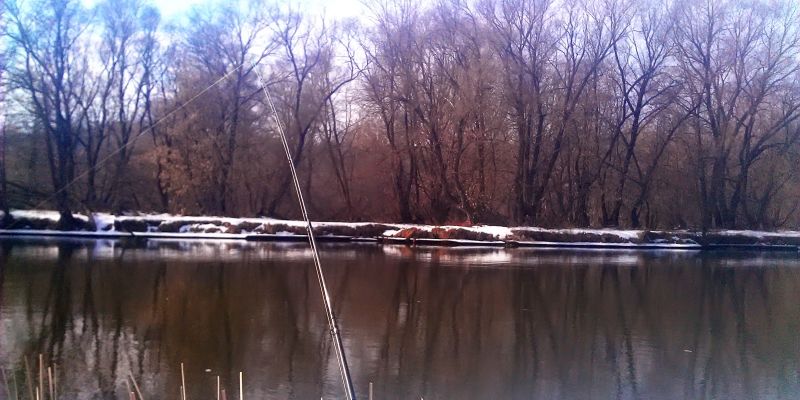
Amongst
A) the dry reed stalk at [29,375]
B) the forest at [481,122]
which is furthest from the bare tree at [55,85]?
the dry reed stalk at [29,375]

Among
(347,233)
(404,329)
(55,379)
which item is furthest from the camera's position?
(347,233)

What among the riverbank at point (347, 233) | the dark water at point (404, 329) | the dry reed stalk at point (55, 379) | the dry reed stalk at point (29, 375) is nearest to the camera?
the dry reed stalk at point (55, 379)

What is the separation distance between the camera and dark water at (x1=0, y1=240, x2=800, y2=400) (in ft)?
27.4

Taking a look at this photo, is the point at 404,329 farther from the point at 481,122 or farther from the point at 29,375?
the point at 481,122

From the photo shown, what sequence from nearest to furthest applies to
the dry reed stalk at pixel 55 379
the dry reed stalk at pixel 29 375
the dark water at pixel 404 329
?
the dry reed stalk at pixel 55 379, the dry reed stalk at pixel 29 375, the dark water at pixel 404 329

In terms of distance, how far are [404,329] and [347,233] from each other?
75.2 ft

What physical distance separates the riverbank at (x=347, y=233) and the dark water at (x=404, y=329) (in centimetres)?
1108

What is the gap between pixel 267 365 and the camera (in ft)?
29.2

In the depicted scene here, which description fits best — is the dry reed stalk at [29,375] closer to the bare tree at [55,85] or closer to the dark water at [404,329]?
the dark water at [404,329]

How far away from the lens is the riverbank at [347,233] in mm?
33094

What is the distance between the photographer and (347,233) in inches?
1352

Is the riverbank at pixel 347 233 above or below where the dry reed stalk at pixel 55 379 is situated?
above

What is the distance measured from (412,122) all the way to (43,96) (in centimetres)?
2110

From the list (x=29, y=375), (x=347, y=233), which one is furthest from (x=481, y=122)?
(x=29, y=375)
